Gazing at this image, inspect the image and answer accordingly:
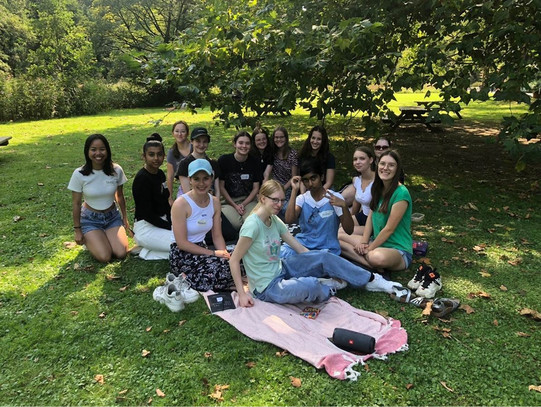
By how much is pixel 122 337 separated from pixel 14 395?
0.85 m

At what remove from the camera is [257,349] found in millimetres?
3215

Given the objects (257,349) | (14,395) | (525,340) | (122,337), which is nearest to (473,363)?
(525,340)

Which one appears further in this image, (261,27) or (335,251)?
(261,27)

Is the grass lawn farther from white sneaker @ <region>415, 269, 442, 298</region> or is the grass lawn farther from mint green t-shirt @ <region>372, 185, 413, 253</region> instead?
mint green t-shirt @ <region>372, 185, 413, 253</region>

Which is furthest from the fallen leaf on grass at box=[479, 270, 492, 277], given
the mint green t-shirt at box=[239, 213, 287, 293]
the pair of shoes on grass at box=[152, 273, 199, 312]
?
the pair of shoes on grass at box=[152, 273, 199, 312]

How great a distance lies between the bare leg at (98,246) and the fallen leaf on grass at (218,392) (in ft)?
8.48

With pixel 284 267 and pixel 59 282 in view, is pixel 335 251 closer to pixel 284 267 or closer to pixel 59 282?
pixel 284 267

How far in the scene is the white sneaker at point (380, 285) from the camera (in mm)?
4035

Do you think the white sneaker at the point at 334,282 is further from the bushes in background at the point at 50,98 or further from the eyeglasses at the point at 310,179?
the bushes in background at the point at 50,98

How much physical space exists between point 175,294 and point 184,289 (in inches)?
6.2

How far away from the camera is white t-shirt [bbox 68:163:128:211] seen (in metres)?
4.68

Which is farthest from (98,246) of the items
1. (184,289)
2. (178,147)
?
(178,147)

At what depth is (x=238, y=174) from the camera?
19.5ft

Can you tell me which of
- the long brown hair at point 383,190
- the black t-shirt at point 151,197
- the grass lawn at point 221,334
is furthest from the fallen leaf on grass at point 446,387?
the black t-shirt at point 151,197
